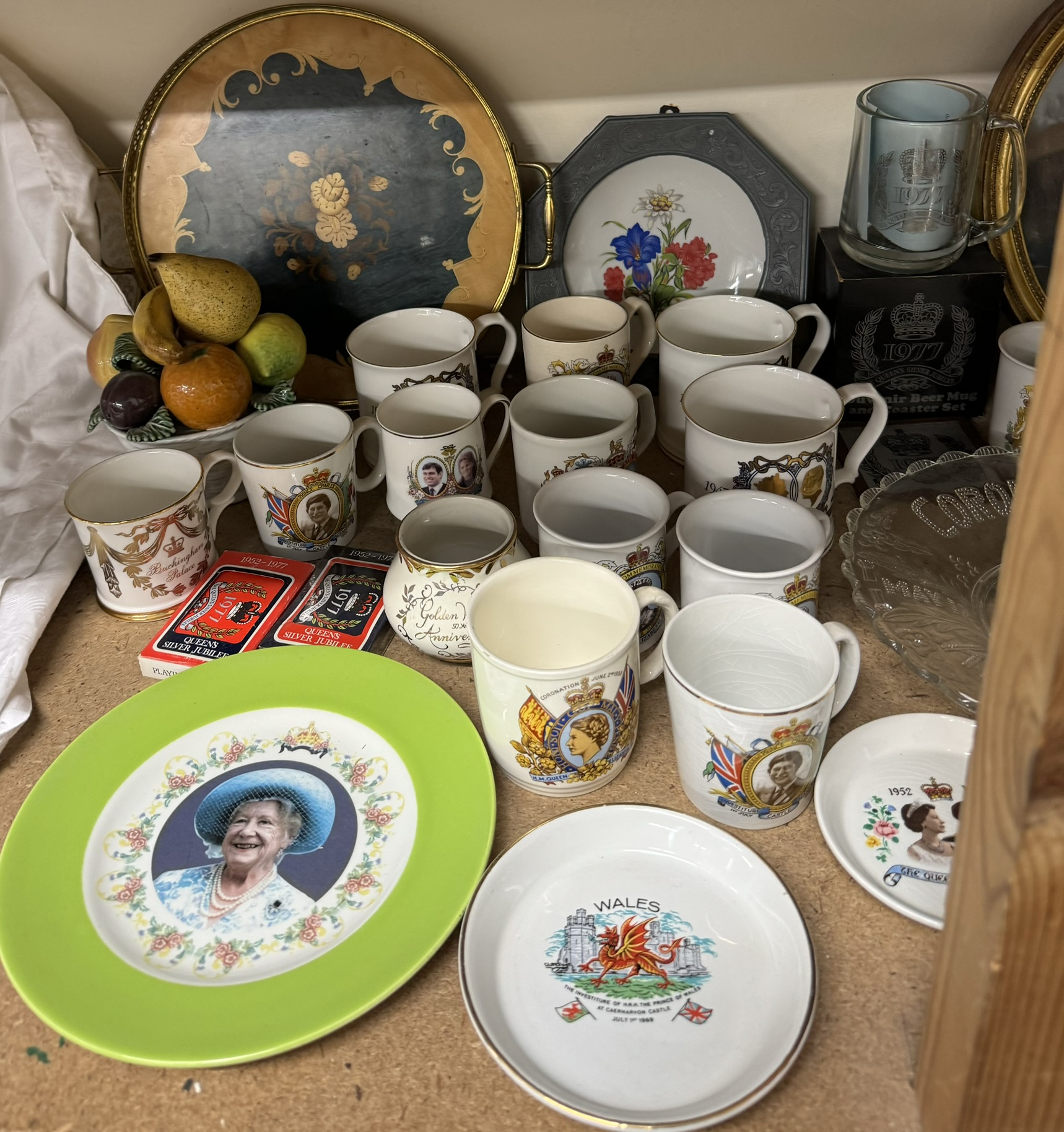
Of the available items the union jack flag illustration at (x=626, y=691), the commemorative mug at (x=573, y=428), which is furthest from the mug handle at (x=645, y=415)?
the union jack flag illustration at (x=626, y=691)

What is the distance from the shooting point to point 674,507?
30.0 inches

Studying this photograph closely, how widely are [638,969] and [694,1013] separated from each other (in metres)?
0.04

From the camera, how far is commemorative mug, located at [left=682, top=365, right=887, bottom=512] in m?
0.73

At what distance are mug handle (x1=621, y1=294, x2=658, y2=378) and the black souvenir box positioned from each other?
15 cm

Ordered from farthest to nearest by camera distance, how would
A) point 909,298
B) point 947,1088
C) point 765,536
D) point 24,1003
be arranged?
point 909,298 → point 765,536 → point 24,1003 → point 947,1088

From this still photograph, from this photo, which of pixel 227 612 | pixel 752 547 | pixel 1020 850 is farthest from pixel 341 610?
pixel 1020 850

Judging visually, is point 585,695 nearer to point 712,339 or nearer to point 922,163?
point 712,339

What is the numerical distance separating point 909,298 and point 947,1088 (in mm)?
626

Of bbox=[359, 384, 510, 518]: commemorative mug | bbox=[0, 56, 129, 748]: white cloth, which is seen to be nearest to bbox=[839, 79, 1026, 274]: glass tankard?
bbox=[359, 384, 510, 518]: commemorative mug

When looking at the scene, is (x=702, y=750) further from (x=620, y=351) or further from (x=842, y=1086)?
(x=620, y=351)

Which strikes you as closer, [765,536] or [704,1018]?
[704,1018]

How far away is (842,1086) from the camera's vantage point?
19.3 inches

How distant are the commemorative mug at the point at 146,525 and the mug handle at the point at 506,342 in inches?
9.8

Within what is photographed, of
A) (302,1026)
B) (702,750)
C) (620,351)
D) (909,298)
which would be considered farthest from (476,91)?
(302,1026)
